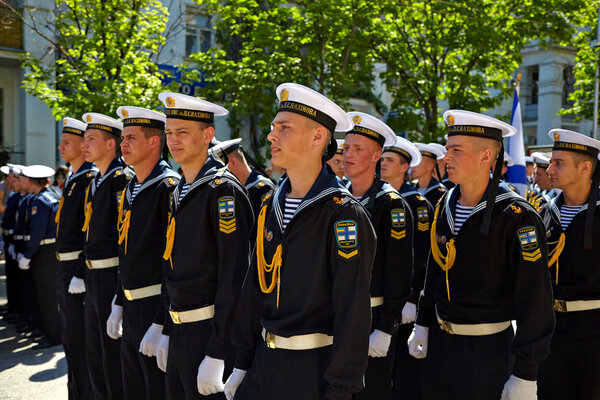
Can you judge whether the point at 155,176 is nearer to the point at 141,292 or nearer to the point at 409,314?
the point at 141,292

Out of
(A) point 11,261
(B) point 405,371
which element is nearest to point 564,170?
(B) point 405,371

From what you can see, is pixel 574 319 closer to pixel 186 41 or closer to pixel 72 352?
pixel 72 352

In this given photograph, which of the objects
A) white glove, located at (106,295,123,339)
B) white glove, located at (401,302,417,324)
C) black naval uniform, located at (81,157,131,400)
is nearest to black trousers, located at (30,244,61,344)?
black naval uniform, located at (81,157,131,400)

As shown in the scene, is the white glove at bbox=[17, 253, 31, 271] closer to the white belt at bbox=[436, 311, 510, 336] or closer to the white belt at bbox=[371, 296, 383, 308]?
the white belt at bbox=[371, 296, 383, 308]

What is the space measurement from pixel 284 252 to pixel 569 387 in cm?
253

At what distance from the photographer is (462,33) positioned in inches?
545

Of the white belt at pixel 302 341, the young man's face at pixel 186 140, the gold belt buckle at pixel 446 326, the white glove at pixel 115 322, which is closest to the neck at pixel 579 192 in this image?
the gold belt buckle at pixel 446 326

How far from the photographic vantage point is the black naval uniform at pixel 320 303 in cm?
254

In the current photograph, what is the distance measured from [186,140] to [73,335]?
7.66 ft

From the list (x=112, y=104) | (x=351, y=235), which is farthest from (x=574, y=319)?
(x=112, y=104)

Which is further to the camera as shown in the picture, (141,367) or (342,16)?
(342,16)

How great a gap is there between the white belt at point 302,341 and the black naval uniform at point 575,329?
2.06 meters

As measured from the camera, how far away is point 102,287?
4.71 metres

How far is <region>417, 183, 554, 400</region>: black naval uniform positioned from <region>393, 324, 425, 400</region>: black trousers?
1.39m
